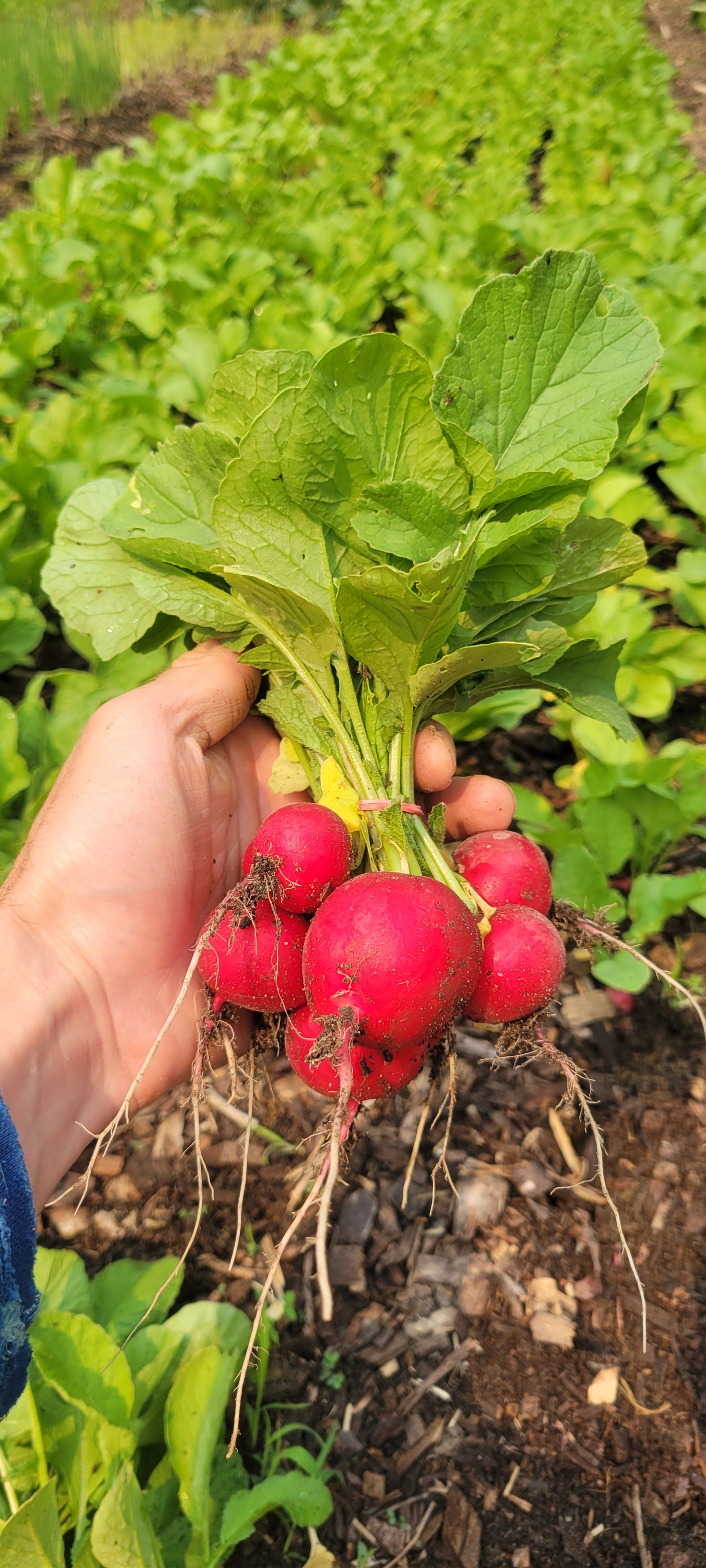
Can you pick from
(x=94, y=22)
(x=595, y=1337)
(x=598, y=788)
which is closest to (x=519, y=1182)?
(x=595, y=1337)

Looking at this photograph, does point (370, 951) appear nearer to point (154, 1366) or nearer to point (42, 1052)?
point (42, 1052)

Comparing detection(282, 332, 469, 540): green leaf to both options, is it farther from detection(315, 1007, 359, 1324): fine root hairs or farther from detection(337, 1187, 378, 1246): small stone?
detection(337, 1187, 378, 1246): small stone

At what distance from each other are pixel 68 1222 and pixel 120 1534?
2.94ft

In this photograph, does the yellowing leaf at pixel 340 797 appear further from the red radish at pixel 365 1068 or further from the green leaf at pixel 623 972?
the green leaf at pixel 623 972

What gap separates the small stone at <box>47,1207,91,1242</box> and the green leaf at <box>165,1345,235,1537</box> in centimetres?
Result: 60

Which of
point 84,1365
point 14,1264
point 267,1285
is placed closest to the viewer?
point 267,1285

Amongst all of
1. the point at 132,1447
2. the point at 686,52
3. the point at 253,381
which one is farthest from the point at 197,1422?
the point at 686,52

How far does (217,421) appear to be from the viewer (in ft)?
6.07

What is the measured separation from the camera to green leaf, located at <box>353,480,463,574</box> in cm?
154

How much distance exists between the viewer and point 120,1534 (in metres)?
1.57

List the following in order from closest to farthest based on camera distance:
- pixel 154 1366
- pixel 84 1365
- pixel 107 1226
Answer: pixel 84 1365
pixel 154 1366
pixel 107 1226

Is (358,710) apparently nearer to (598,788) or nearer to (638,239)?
(598,788)

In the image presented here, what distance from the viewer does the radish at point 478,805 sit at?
2115mm

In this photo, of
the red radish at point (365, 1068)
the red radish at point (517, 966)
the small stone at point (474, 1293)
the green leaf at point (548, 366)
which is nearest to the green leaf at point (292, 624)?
the green leaf at point (548, 366)
